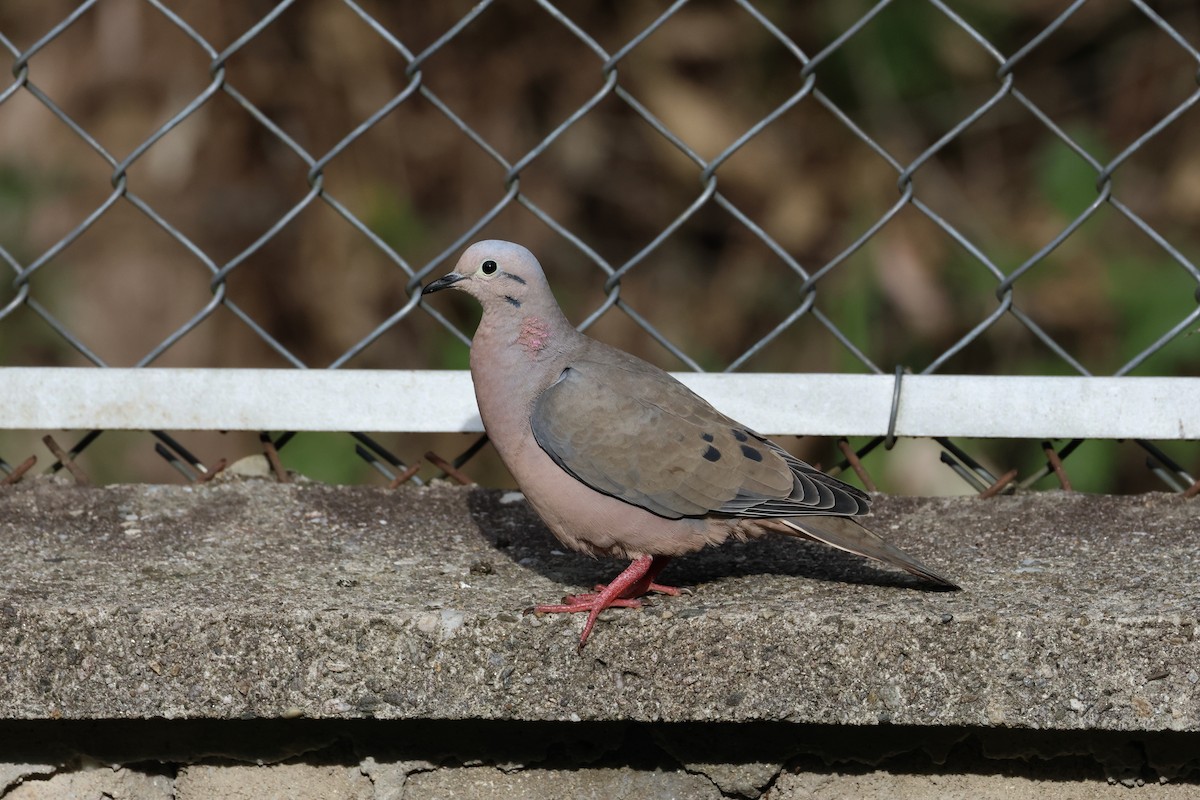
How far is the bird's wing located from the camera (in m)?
2.47

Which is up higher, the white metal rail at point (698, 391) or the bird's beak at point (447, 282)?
the bird's beak at point (447, 282)

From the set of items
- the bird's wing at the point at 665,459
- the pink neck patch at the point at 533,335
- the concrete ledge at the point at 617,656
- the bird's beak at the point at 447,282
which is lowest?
the concrete ledge at the point at 617,656

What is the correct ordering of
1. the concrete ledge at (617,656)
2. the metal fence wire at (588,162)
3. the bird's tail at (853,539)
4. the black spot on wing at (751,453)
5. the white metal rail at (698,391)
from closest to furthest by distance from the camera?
the concrete ledge at (617,656) → the bird's tail at (853,539) → the black spot on wing at (751,453) → the white metal rail at (698,391) → the metal fence wire at (588,162)

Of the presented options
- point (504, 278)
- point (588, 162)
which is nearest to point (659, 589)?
point (504, 278)

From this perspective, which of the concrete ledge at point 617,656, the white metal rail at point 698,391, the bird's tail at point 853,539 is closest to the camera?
the concrete ledge at point 617,656

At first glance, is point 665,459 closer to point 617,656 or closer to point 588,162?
point 617,656

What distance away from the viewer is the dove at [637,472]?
247cm

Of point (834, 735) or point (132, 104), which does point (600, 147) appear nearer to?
point (132, 104)

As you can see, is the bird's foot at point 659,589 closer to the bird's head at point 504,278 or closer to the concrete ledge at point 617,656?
the concrete ledge at point 617,656

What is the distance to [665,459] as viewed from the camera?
98.0 inches

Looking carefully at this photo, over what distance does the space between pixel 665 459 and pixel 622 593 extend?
A: 0.25m

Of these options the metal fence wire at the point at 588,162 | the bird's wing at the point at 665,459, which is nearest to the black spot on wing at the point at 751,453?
the bird's wing at the point at 665,459

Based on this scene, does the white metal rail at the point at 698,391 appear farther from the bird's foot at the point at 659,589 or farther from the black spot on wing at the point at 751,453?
the bird's foot at the point at 659,589

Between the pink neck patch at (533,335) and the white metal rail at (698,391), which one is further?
the white metal rail at (698,391)
